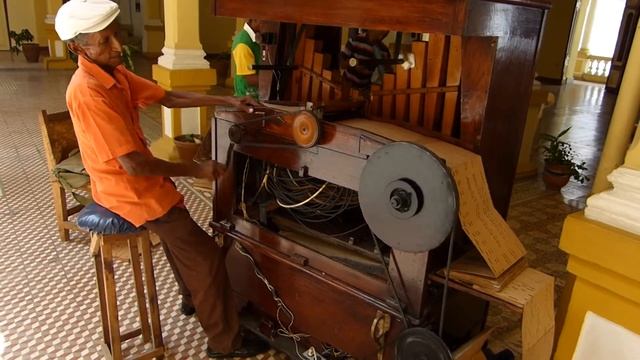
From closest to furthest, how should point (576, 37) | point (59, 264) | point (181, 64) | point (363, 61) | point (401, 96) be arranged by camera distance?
point (401, 96) < point (363, 61) < point (59, 264) < point (181, 64) < point (576, 37)

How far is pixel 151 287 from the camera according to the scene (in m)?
2.55

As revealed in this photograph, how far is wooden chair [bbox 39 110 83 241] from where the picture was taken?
3.67 meters

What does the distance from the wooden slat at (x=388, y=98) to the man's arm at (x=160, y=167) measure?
801 mm

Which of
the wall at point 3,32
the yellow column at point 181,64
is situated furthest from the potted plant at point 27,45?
the yellow column at point 181,64

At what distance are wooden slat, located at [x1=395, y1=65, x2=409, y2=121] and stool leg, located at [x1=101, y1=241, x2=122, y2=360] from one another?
1446mm

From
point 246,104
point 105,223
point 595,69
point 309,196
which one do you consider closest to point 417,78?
point 309,196

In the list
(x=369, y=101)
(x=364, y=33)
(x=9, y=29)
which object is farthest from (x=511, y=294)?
(x=9, y=29)

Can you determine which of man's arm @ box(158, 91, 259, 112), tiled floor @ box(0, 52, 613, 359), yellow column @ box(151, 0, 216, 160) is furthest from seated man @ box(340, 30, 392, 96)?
yellow column @ box(151, 0, 216, 160)

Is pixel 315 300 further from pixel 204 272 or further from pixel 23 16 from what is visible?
pixel 23 16

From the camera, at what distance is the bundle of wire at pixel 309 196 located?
2363 millimetres

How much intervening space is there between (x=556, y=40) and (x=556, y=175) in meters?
9.97

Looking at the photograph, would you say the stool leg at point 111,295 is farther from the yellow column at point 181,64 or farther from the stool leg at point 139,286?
the yellow column at point 181,64

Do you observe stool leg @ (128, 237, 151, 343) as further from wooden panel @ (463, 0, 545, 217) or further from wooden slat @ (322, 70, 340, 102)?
wooden panel @ (463, 0, 545, 217)

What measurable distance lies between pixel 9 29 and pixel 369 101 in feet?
47.6
